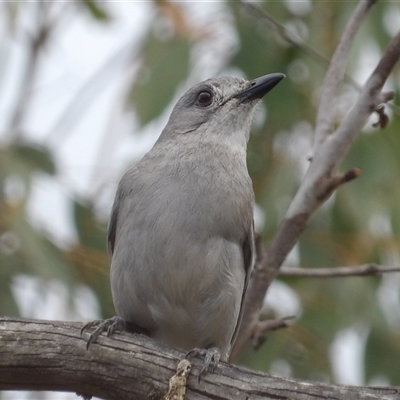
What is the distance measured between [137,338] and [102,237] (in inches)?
83.8

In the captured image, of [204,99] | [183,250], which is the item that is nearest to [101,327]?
[183,250]

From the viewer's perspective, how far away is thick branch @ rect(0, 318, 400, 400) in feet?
14.1

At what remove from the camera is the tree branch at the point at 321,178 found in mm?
4988

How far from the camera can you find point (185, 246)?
4965 mm

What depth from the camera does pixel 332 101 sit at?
206 inches

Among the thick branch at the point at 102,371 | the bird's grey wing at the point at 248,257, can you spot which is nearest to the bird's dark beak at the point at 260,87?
the bird's grey wing at the point at 248,257

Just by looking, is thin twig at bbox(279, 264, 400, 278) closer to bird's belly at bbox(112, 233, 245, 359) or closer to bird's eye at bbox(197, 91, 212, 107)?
bird's belly at bbox(112, 233, 245, 359)

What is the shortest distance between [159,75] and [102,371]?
10.3ft

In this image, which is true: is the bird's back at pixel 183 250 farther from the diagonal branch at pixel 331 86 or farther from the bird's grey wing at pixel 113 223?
the diagonal branch at pixel 331 86

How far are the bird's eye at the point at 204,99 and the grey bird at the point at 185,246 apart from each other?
453mm

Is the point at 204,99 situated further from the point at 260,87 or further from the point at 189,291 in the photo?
the point at 189,291

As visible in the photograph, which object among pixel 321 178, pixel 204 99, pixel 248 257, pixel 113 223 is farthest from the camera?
pixel 204 99

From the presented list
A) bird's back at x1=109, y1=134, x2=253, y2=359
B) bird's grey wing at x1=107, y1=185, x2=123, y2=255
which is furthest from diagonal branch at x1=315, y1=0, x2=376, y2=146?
bird's grey wing at x1=107, y1=185, x2=123, y2=255

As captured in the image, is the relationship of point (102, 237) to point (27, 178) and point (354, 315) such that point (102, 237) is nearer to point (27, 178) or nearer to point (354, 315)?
point (27, 178)
